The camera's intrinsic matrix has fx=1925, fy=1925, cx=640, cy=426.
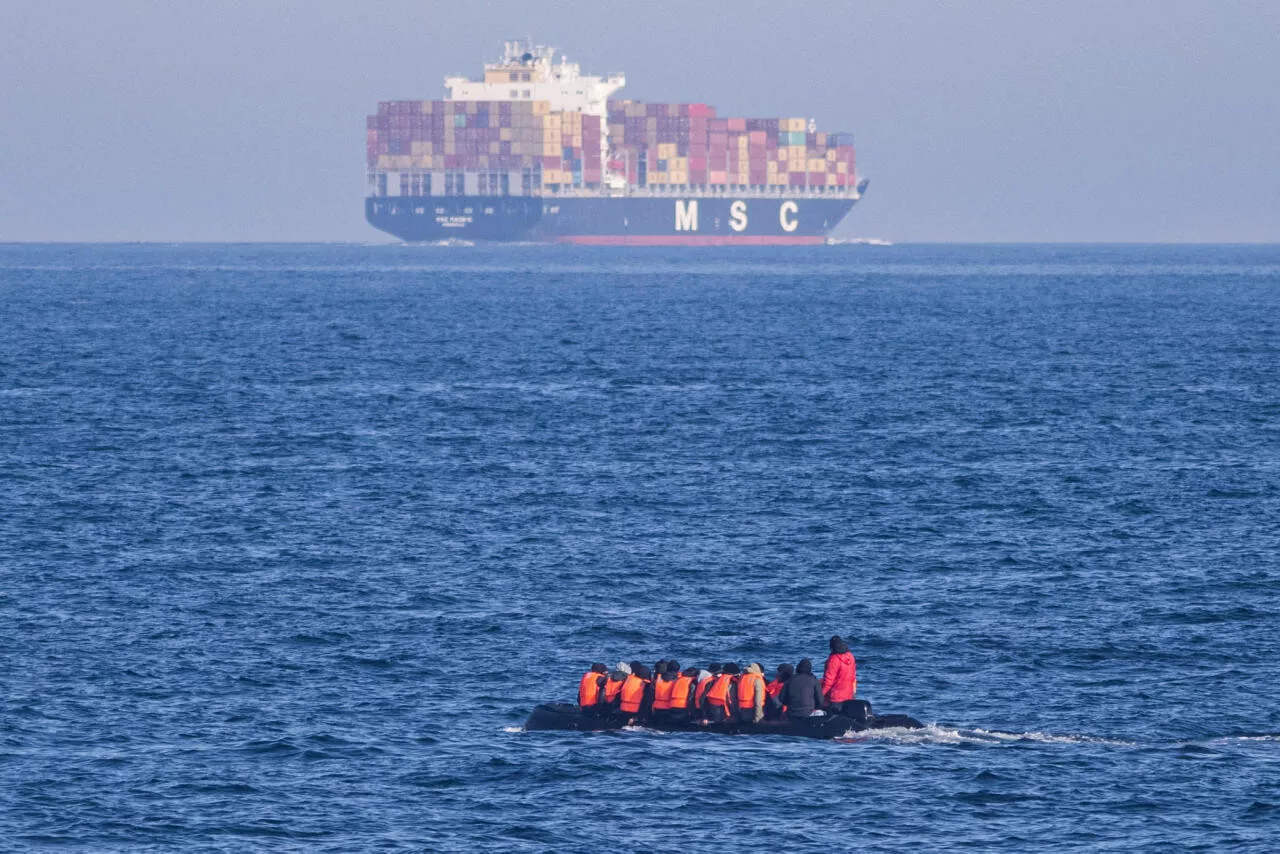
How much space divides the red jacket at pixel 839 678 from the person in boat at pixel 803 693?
0.24 m

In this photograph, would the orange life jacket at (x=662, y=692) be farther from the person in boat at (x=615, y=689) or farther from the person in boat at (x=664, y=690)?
the person in boat at (x=615, y=689)

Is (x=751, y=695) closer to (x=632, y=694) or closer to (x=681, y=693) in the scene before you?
(x=681, y=693)

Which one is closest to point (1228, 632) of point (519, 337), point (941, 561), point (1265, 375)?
→ point (941, 561)

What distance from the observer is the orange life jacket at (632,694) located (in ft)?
96.8

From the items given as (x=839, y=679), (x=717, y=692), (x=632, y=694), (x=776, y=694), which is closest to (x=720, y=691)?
(x=717, y=692)

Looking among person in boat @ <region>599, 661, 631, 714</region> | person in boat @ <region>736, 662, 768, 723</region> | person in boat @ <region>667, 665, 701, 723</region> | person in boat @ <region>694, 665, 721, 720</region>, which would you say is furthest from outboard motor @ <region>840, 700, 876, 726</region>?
person in boat @ <region>599, 661, 631, 714</region>

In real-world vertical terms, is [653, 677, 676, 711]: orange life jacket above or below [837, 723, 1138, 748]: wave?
above

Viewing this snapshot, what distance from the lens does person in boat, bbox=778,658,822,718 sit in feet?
95.2

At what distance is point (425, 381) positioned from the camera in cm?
8625

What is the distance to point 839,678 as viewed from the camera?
1148 inches

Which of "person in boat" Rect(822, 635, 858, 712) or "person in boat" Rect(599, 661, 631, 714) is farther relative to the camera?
"person in boat" Rect(599, 661, 631, 714)

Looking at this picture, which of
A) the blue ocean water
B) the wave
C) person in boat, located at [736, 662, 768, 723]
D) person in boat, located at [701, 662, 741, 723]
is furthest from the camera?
person in boat, located at [701, 662, 741, 723]

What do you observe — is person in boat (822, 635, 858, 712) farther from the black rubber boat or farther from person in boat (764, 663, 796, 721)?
person in boat (764, 663, 796, 721)

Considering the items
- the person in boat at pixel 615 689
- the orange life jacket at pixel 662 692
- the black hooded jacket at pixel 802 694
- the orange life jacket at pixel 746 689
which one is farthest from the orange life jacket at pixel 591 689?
the black hooded jacket at pixel 802 694
